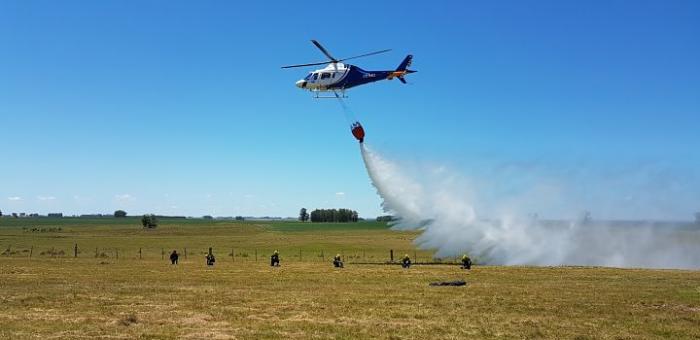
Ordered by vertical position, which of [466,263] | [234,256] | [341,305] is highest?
[466,263]

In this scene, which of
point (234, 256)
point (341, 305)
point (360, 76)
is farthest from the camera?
point (234, 256)

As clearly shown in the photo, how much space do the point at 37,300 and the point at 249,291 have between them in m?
9.97

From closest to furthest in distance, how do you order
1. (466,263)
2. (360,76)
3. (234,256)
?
1. (466,263)
2. (360,76)
3. (234,256)

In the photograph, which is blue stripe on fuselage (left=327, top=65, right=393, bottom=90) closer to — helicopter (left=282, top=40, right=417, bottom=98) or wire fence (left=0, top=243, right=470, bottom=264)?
helicopter (left=282, top=40, right=417, bottom=98)

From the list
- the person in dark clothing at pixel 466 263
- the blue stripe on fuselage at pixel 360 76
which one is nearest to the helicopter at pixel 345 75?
the blue stripe on fuselage at pixel 360 76

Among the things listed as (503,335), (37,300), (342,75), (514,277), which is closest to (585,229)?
(514,277)

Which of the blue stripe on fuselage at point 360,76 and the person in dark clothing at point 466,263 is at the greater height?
the blue stripe on fuselage at point 360,76

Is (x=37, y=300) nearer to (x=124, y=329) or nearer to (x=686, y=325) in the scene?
(x=124, y=329)

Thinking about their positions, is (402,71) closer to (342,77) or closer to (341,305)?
(342,77)

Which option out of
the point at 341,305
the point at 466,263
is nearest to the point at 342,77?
the point at 466,263

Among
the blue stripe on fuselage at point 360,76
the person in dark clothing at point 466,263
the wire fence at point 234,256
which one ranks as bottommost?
the wire fence at point 234,256

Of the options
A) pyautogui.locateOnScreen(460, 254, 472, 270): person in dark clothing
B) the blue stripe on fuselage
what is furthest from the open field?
the blue stripe on fuselage

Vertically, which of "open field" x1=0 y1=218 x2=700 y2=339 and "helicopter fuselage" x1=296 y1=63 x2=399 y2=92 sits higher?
"helicopter fuselage" x1=296 y1=63 x2=399 y2=92

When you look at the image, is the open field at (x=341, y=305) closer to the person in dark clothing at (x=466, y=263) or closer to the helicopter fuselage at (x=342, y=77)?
the person in dark clothing at (x=466, y=263)
